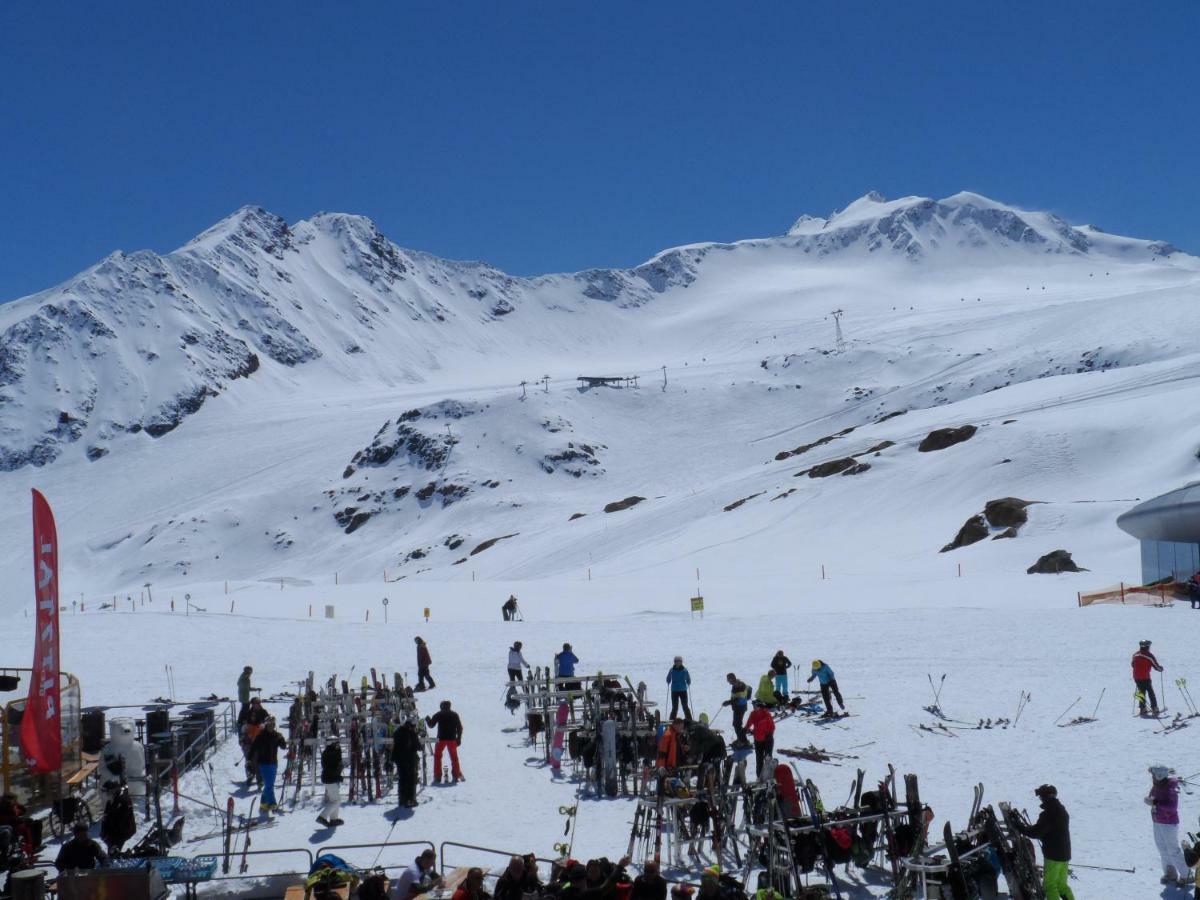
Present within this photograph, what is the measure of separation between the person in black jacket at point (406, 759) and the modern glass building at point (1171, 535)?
1068 inches

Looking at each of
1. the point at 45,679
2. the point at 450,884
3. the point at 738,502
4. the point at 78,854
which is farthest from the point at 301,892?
the point at 738,502

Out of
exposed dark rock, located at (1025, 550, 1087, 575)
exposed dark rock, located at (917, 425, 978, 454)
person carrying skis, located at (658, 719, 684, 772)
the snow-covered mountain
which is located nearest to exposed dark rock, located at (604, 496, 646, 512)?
the snow-covered mountain

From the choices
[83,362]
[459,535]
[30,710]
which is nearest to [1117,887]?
[30,710]

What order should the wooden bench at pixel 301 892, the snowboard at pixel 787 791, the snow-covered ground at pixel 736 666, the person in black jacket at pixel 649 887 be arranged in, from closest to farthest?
the person in black jacket at pixel 649 887, the wooden bench at pixel 301 892, the snowboard at pixel 787 791, the snow-covered ground at pixel 736 666

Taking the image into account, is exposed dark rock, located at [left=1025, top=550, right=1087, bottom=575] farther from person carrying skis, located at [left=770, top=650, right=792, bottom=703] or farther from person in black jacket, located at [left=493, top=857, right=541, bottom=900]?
person in black jacket, located at [left=493, top=857, right=541, bottom=900]

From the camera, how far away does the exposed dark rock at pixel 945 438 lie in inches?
2525

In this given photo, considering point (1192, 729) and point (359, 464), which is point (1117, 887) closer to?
point (1192, 729)

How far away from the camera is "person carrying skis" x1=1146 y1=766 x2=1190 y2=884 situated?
1096 cm

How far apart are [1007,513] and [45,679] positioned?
134 ft

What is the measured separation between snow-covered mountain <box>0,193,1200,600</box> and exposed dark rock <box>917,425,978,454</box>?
2.59 ft

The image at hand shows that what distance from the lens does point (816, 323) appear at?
198750 millimetres

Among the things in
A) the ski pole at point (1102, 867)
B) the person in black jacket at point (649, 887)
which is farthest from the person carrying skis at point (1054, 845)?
the person in black jacket at point (649, 887)

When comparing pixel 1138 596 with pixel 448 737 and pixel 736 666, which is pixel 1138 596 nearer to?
pixel 736 666

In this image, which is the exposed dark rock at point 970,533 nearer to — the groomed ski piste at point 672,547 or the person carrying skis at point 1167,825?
the groomed ski piste at point 672,547
